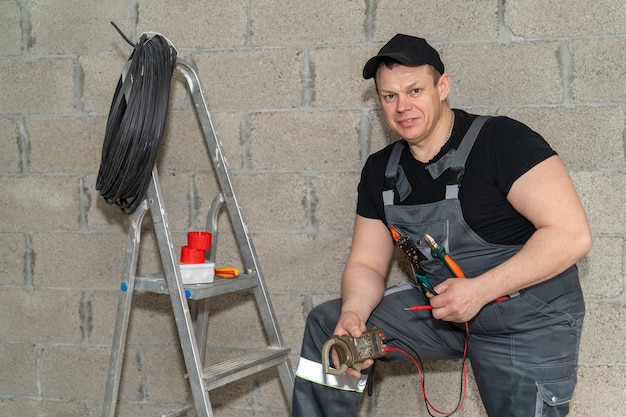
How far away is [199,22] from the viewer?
239 centimetres

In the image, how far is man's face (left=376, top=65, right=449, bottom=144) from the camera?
74.1 inches

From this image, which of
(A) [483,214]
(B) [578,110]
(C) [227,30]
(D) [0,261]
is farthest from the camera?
(D) [0,261]

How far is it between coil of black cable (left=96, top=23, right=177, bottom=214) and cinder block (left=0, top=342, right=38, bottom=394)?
0.95m

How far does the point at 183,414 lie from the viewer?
2.44m

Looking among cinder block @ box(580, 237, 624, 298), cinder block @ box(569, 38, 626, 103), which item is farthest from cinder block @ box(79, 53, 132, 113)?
cinder block @ box(580, 237, 624, 298)

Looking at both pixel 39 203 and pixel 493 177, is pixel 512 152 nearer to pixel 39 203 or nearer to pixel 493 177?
pixel 493 177

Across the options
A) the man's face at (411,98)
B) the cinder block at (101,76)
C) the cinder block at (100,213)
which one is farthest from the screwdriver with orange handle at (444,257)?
the cinder block at (101,76)

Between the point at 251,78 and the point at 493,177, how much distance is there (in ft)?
3.10

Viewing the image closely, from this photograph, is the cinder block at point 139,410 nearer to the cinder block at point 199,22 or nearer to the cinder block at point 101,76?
the cinder block at point 101,76

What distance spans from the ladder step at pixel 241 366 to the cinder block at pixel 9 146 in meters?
1.14

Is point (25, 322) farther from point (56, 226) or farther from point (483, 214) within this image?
point (483, 214)

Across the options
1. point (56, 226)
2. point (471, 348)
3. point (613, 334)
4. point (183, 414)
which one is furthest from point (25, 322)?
point (613, 334)

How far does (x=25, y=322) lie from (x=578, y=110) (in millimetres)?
2047

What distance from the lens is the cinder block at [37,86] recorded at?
2.49 metres
